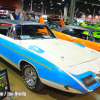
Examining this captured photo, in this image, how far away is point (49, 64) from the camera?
2.47 metres

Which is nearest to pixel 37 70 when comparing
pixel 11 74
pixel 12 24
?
pixel 11 74

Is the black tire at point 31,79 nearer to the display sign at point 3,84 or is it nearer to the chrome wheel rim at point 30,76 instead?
the chrome wheel rim at point 30,76

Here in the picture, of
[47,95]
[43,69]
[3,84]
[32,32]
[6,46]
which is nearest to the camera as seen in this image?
[3,84]

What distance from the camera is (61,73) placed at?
2.32 m

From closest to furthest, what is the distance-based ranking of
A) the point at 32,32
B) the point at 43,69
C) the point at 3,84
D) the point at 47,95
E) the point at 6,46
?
the point at 3,84
the point at 43,69
the point at 47,95
the point at 6,46
the point at 32,32

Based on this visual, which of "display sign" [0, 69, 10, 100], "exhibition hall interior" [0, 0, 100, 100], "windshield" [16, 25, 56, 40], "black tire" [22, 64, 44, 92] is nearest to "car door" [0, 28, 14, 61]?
"exhibition hall interior" [0, 0, 100, 100]

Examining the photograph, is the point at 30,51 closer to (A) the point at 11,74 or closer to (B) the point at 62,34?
(A) the point at 11,74

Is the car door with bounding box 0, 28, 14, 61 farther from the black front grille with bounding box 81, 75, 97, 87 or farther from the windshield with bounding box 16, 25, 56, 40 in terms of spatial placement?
the black front grille with bounding box 81, 75, 97, 87

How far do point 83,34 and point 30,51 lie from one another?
3600 mm

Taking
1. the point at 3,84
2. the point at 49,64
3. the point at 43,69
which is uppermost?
the point at 49,64

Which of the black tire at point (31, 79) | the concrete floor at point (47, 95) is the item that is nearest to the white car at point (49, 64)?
the black tire at point (31, 79)

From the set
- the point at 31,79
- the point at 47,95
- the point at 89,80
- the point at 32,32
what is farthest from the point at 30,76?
the point at 32,32

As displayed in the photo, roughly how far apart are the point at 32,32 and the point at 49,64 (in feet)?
5.68

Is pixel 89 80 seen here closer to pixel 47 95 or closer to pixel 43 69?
pixel 43 69
